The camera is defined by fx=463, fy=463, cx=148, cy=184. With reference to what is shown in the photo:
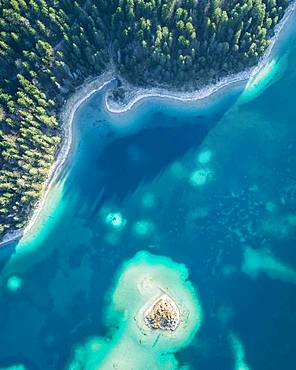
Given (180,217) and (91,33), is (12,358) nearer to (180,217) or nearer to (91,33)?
(180,217)

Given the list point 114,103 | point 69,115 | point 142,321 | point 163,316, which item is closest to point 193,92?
point 114,103

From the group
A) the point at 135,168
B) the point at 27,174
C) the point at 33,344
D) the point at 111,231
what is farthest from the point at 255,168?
the point at 33,344

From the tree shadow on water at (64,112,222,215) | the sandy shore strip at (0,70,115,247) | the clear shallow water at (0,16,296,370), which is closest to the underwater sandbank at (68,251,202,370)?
the clear shallow water at (0,16,296,370)

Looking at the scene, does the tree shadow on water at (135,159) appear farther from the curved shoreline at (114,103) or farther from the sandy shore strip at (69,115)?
the curved shoreline at (114,103)

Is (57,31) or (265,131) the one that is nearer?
(57,31)

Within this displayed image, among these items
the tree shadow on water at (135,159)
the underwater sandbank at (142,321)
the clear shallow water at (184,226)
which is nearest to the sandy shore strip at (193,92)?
the clear shallow water at (184,226)
